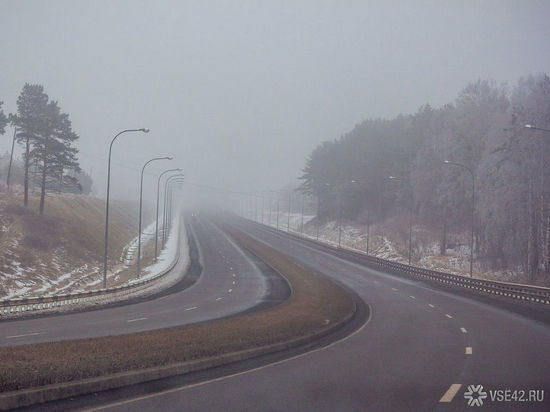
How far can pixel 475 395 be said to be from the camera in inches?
456

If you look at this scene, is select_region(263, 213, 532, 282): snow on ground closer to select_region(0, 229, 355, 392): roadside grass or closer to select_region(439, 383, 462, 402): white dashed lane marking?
select_region(0, 229, 355, 392): roadside grass

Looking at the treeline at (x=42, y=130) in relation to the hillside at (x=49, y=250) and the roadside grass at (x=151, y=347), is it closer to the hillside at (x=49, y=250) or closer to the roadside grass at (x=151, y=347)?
the hillside at (x=49, y=250)

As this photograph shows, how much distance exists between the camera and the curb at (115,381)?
10.8 metres

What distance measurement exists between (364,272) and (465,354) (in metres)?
40.3

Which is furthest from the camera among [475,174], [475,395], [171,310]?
[475,174]

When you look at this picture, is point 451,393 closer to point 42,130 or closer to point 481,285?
point 481,285

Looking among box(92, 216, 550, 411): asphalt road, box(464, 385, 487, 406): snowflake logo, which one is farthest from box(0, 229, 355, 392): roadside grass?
box(464, 385, 487, 406): snowflake logo

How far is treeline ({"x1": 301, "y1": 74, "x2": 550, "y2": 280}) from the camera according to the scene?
157 ft

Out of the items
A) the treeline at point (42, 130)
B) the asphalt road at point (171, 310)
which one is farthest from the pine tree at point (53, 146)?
the asphalt road at point (171, 310)

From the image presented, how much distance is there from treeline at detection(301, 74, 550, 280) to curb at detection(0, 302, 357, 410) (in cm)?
3650

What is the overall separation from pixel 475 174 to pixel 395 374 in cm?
5281

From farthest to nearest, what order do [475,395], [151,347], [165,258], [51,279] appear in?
[165,258], [51,279], [151,347], [475,395]

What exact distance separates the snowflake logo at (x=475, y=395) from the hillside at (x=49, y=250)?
35542 mm

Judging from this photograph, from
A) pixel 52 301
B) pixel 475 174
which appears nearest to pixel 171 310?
pixel 52 301
